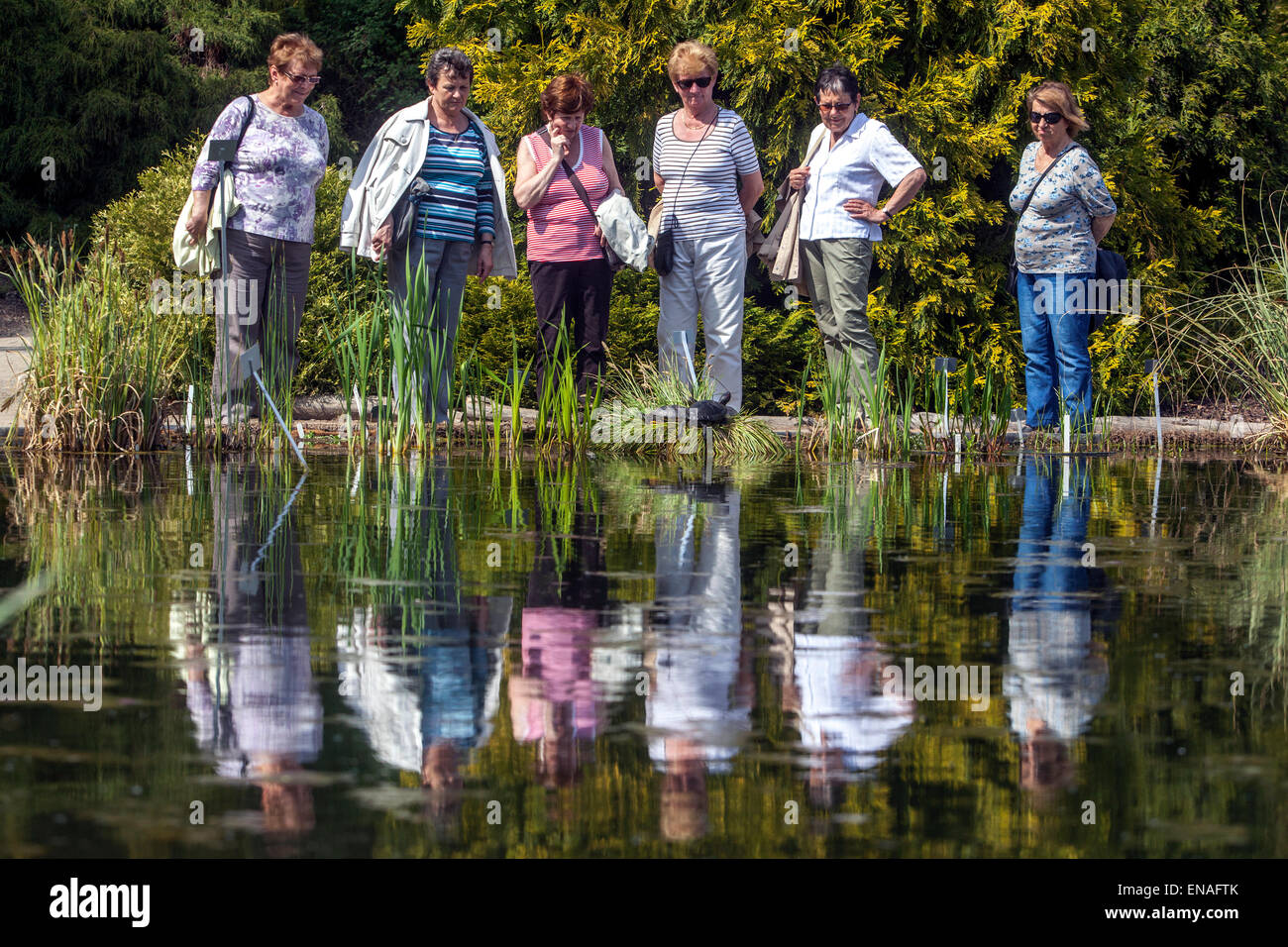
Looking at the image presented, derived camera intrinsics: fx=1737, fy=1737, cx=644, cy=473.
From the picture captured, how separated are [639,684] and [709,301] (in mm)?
6414

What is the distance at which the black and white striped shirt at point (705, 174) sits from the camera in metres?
9.52

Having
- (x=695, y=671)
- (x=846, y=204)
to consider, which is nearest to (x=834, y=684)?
(x=695, y=671)

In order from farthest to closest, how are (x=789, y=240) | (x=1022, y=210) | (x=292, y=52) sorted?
(x=789, y=240) → (x=1022, y=210) → (x=292, y=52)

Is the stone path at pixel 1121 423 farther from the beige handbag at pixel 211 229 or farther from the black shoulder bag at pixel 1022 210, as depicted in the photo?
the beige handbag at pixel 211 229

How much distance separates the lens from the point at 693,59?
9.33 m

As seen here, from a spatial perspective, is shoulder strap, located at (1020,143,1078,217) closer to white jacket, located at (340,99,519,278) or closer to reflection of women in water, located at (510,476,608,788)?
white jacket, located at (340,99,519,278)

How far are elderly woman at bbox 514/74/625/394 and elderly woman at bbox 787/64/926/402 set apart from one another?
113 cm

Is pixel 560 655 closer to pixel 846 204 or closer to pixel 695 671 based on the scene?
pixel 695 671

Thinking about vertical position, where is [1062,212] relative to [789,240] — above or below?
above

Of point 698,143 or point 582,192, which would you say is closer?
point 582,192

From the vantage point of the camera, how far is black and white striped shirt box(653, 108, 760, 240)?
952 centimetres

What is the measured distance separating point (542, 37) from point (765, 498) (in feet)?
24.0
